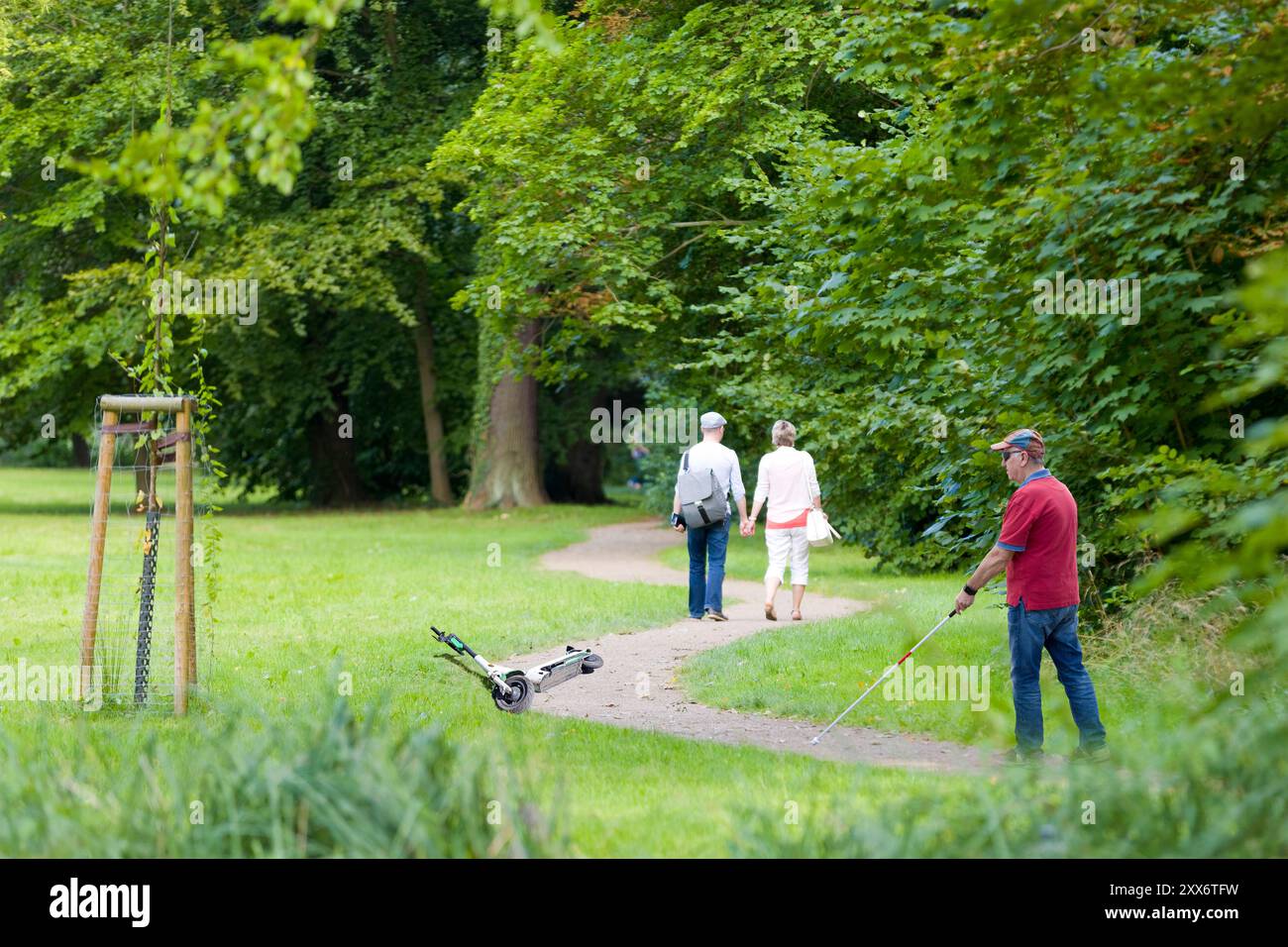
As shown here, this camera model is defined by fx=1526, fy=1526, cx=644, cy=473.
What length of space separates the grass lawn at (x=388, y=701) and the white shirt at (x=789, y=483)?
64.2 inches

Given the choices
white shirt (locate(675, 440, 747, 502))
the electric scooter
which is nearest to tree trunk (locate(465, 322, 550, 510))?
white shirt (locate(675, 440, 747, 502))

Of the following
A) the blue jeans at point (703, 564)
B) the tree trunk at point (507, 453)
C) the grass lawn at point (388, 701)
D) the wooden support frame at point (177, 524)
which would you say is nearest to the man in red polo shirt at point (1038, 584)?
the grass lawn at point (388, 701)

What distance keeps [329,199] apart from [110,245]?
515 cm

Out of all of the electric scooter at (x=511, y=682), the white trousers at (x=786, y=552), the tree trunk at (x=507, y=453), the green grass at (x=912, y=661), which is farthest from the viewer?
the tree trunk at (x=507, y=453)

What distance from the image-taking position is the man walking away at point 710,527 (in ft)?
48.5

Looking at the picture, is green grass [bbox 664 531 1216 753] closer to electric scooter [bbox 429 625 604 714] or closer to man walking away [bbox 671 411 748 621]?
man walking away [bbox 671 411 748 621]

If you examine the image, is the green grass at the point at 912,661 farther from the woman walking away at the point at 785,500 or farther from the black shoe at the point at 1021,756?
the woman walking away at the point at 785,500

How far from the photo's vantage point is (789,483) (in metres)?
14.8

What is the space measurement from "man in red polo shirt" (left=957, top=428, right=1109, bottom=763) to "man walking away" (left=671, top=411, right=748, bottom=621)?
6.49 m

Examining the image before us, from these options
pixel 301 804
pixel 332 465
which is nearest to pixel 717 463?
pixel 301 804

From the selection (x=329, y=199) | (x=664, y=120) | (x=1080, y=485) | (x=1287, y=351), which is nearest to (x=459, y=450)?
(x=329, y=199)

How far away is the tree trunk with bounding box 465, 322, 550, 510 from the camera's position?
112 feet

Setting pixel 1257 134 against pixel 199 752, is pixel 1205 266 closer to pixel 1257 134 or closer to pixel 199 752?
pixel 1257 134
